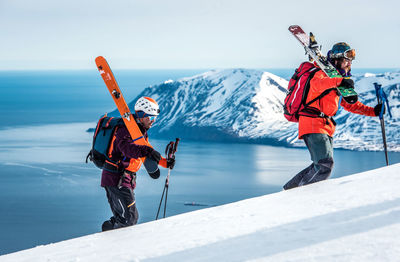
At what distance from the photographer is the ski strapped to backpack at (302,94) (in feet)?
15.6

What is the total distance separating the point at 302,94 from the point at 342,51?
2.02ft

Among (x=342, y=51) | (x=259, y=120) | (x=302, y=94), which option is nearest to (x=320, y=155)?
(x=302, y=94)

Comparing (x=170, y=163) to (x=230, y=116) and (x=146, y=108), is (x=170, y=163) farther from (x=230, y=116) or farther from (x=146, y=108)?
(x=230, y=116)

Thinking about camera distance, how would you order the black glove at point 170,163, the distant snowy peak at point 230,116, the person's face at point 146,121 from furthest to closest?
the distant snowy peak at point 230,116 < the black glove at point 170,163 < the person's face at point 146,121

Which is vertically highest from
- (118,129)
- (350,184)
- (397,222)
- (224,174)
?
(118,129)

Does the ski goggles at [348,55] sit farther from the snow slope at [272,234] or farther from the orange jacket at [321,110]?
the snow slope at [272,234]

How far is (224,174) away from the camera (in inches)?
3216

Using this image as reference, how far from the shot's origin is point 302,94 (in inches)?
190

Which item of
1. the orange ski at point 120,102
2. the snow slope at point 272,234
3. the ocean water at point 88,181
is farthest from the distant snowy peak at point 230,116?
the snow slope at point 272,234

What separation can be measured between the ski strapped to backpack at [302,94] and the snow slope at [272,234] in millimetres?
816

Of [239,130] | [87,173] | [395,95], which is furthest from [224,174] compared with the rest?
[395,95]

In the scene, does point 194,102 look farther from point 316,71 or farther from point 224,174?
point 316,71

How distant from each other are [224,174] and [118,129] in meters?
77.7

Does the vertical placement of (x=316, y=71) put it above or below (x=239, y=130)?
above
